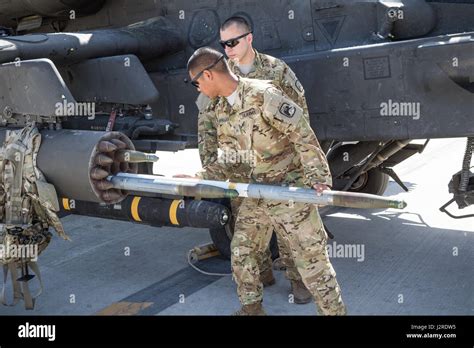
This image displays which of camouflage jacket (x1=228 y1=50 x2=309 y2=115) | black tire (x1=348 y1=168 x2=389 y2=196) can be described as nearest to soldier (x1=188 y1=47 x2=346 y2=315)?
camouflage jacket (x1=228 y1=50 x2=309 y2=115)

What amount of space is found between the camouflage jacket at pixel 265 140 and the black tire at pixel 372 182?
3.53 meters

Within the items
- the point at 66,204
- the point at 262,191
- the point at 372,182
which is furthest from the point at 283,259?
the point at 372,182

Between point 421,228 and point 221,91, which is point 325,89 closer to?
point 221,91

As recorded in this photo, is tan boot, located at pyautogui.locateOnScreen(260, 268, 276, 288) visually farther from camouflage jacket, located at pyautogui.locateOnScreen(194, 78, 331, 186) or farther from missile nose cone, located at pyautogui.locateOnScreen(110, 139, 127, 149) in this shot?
missile nose cone, located at pyautogui.locateOnScreen(110, 139, 127, 149)

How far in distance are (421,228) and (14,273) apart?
158 inches

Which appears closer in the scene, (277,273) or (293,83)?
(293,83)

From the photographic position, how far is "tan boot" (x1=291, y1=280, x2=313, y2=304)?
15.8 feet

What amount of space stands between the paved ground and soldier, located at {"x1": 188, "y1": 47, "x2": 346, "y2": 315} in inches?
33.3

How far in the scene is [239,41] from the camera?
4.63 meters

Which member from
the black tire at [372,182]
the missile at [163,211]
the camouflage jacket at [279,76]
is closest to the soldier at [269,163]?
the missile at [163,211]

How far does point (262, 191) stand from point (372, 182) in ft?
13.7

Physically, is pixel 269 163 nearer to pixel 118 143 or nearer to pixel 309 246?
pixel 309 246
